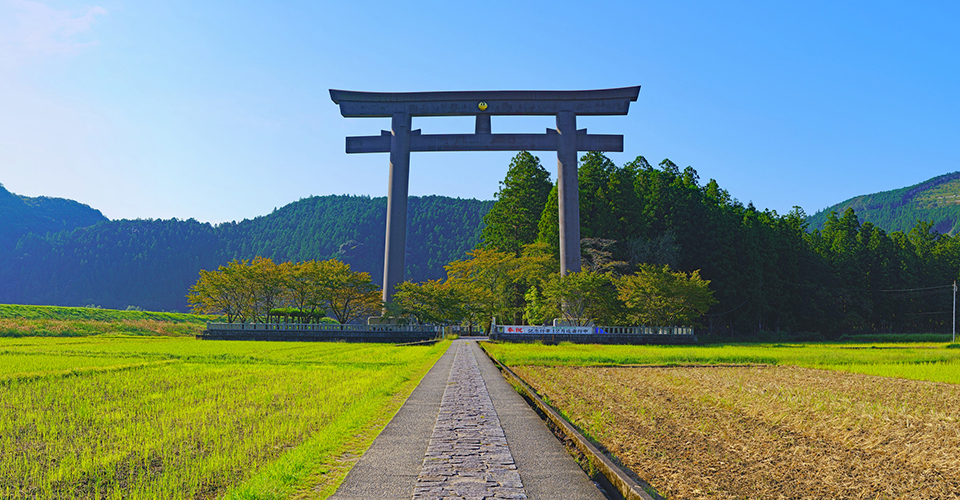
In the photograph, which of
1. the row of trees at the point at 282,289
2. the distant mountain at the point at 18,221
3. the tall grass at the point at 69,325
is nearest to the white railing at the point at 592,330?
the row of trees at the point at 282,289

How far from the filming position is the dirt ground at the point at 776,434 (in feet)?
17.0

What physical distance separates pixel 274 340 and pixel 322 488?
108ft

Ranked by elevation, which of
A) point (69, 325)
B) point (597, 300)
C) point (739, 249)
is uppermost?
Answer: point (739, 249)

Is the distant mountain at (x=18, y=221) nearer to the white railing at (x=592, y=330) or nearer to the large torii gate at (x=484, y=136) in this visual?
the large torii gate at (x=484, y=136)

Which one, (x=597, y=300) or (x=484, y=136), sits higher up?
(x=484, y=136)

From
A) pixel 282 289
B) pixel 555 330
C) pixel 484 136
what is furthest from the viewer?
pixel 282 289

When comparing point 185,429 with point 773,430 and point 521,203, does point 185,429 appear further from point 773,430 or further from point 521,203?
point 521,203

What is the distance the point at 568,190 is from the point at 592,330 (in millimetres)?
9180

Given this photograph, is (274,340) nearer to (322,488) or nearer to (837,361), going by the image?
(837,361)

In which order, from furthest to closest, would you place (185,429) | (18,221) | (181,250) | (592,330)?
(18,221)
(181,250)
(592,330)
(185,429)

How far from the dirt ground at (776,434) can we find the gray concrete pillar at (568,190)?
24459mm

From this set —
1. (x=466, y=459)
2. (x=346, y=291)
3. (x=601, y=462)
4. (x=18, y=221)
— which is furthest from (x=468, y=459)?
(x=18, y=221)

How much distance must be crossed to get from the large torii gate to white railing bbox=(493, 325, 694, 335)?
4203 millimetres

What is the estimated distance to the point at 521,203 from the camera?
58906mm
